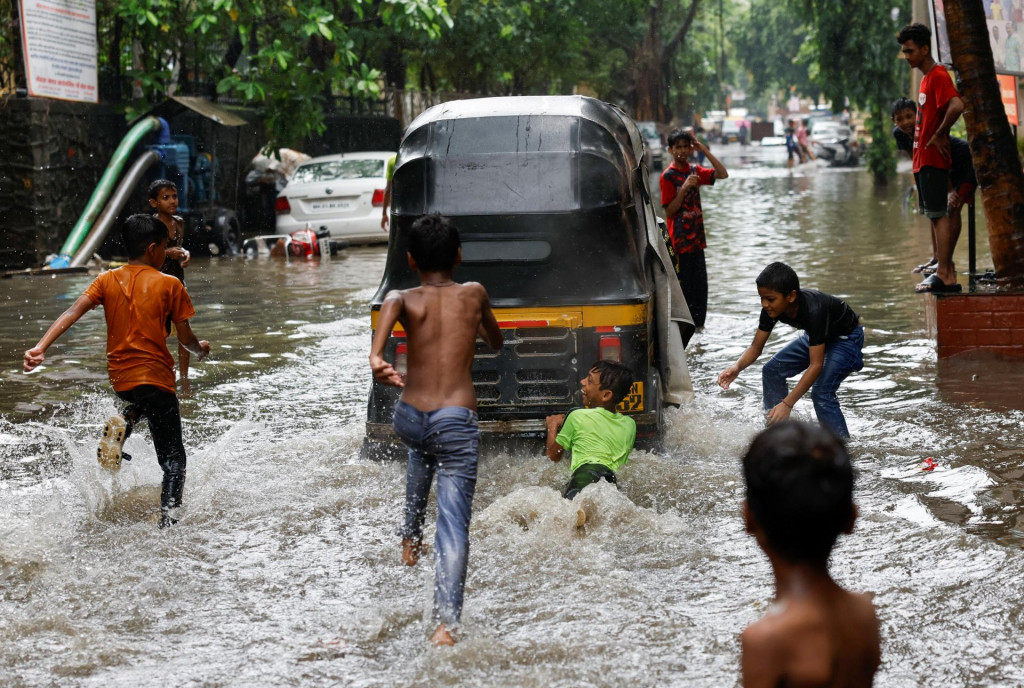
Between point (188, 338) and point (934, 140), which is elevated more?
point (934, 140)

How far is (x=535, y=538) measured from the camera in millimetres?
5516

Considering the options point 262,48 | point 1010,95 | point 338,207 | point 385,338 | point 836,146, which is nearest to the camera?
point 385,338

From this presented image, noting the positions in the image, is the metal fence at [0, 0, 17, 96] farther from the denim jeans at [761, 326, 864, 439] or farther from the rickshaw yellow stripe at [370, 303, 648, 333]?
the denim jeans at [761, 326, 864, 439]

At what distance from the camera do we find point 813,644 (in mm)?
2352

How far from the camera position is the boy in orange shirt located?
227 inches


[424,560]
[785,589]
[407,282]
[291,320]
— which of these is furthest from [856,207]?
[785,589]

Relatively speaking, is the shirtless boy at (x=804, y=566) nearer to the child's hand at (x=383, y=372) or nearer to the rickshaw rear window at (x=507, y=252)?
the child's hand at (x=383, y=372)

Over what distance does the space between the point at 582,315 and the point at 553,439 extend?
0.78m

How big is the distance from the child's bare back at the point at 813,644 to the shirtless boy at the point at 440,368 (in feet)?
7.44

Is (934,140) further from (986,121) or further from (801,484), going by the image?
(801,484)

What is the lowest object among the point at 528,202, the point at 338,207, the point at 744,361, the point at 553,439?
the point at 553,439

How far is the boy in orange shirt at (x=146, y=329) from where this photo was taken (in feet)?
18.9

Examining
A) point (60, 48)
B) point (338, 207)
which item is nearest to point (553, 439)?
point (60, 48)

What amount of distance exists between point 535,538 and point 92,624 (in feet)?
6.02
